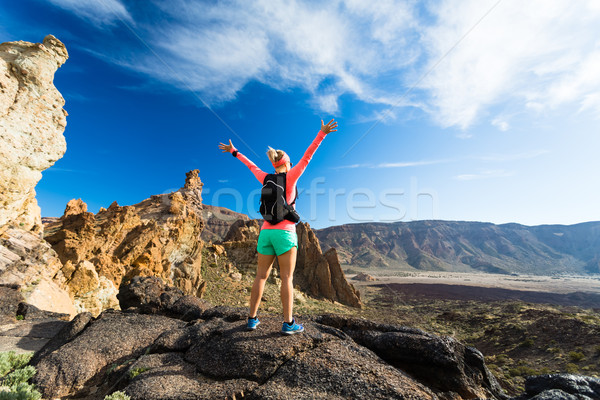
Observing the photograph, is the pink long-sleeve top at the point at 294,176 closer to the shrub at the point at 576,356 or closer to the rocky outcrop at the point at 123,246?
the rocky outcrop at the point at 123,246

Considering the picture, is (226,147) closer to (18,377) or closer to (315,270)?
(18,377)

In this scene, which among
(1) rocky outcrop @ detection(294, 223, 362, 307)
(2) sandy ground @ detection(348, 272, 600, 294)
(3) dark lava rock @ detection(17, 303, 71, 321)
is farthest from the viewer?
(2) sandy ground @ detection(348, 272, 600, 294)

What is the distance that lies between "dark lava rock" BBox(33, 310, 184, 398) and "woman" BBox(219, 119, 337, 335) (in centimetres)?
267

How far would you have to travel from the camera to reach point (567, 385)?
3492 millimetres

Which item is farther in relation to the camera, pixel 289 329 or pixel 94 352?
pixel 94 352

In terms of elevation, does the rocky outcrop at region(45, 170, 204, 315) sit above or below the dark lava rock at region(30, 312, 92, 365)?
above

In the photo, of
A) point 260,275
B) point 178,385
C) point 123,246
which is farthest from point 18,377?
point 123,246

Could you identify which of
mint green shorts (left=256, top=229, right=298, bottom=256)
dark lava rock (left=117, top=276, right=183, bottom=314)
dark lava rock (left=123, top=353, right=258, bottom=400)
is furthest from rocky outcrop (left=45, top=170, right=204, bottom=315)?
mint green shorts (left=256, top=229, right=298, bottom=256)

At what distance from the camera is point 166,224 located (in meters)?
25.5

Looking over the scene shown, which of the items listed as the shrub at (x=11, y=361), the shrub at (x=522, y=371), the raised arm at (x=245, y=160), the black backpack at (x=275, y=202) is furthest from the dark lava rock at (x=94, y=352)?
the shrub at (x=522, y=371)

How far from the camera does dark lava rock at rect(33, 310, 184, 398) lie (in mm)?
3953

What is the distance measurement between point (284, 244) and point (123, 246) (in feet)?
68.2

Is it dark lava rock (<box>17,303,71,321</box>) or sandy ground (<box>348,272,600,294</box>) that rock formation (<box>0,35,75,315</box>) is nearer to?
dark lava rock (<box>17,303,71,321</box>)

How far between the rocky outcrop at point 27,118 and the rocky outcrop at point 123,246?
3.75 metres
